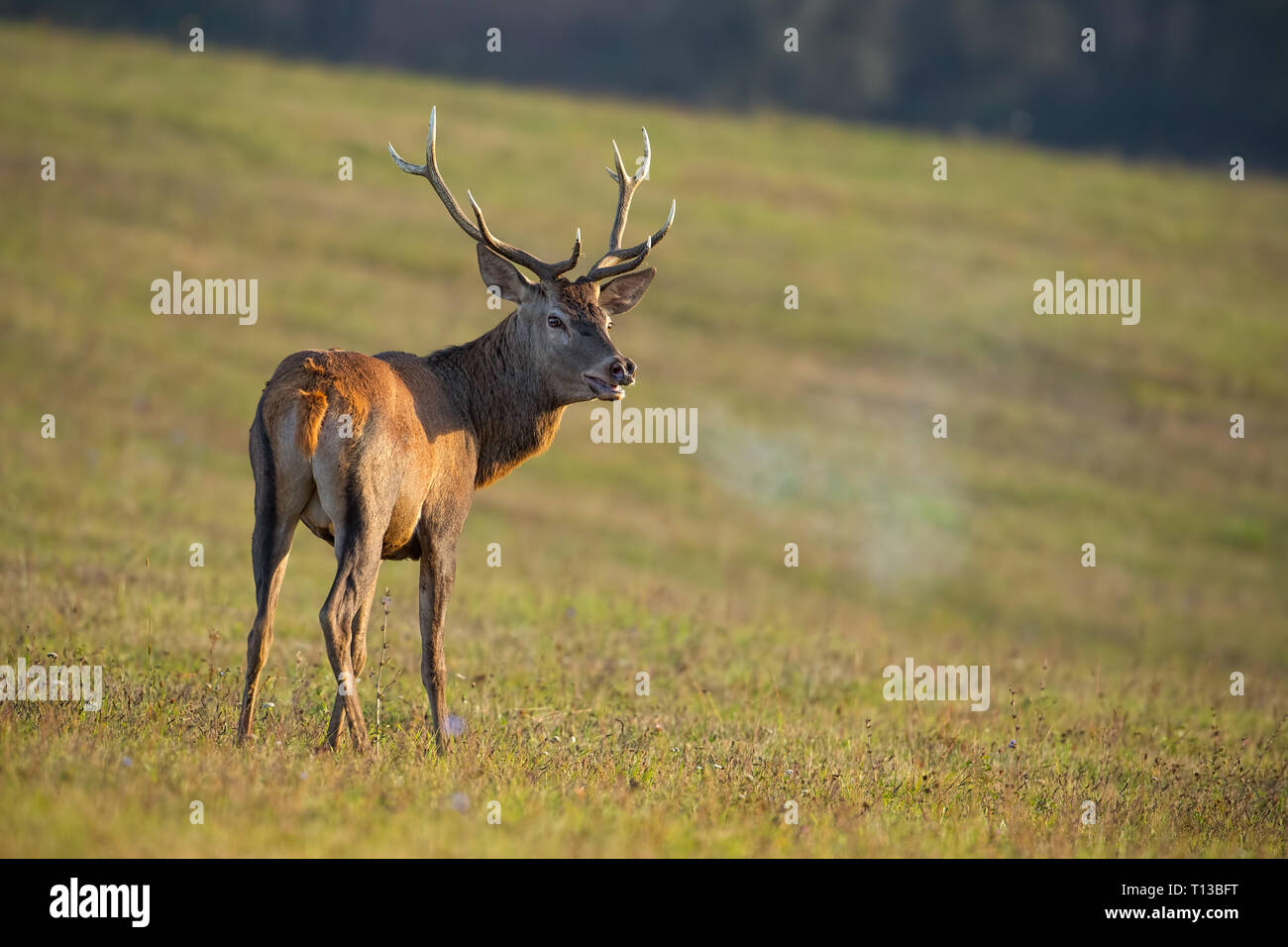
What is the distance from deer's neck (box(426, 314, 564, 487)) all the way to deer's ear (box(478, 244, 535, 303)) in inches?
7.5

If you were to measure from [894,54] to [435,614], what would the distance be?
54.3 meters

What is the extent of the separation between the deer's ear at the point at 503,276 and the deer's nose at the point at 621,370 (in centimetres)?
91

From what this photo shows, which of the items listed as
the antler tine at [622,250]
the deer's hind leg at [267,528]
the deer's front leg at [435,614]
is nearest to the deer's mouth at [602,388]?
the antler tine at [622,250]

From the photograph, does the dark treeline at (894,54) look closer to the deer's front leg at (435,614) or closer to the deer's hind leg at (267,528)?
the deer's front leg at (435,614)

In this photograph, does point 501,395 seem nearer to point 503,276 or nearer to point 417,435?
point 503,276

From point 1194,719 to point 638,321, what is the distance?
19593 millimetres

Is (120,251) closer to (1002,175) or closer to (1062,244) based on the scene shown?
(1062,244)

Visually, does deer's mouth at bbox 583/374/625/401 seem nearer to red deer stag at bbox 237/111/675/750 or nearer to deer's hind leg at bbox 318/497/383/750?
red deer stag at bbox 237/111/675/750

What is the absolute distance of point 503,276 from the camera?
9406mm

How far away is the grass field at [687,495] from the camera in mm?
7297

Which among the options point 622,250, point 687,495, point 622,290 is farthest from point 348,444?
point 687,495
